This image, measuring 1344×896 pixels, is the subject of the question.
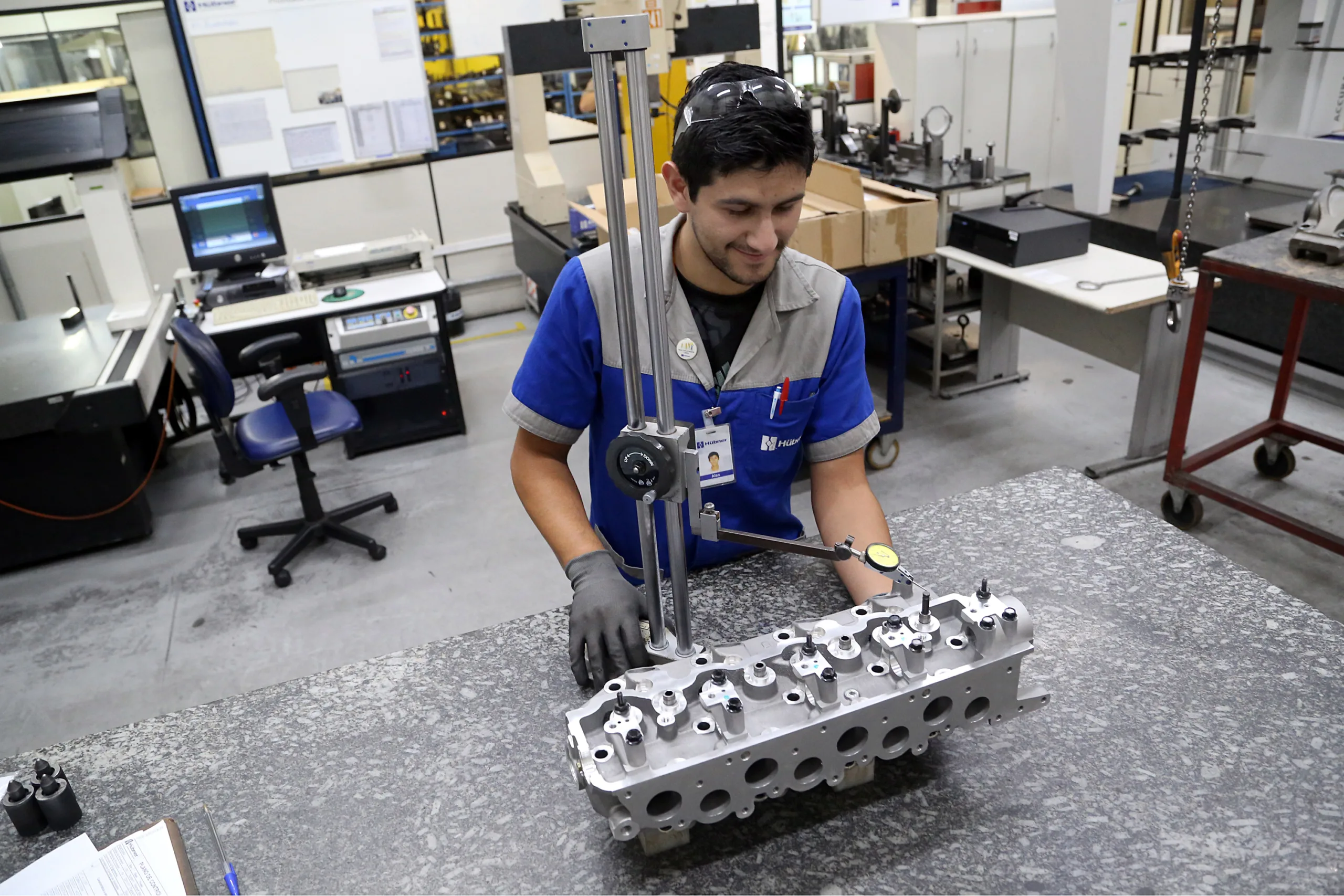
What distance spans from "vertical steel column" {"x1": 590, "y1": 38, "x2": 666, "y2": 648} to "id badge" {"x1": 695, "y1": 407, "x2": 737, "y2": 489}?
1.04 feet

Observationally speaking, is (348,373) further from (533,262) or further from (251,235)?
(533,262)

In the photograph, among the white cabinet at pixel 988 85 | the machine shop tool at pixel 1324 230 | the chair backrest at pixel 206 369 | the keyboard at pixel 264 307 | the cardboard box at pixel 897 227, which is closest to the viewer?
the machine shop tool at pixel 1324 230

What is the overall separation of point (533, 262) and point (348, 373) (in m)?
0.94

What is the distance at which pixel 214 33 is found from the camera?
4.08m

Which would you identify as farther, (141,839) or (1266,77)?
(1266,77)

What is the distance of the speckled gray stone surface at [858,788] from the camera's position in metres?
0.79

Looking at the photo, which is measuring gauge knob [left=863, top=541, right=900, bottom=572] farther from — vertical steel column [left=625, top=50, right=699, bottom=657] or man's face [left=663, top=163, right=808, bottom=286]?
man's face [left=663, top=163, right=808, bottom=286]

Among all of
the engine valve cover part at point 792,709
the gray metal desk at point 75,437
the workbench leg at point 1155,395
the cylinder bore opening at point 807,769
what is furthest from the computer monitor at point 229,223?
the cylinder bore opening at point 807,769

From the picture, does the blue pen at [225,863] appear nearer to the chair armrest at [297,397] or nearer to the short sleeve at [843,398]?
the short sleeve at [843,398]

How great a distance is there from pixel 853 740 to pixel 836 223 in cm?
229

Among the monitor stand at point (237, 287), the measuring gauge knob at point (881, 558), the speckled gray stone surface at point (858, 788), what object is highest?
the measuring gauge knob at point (881, 558)

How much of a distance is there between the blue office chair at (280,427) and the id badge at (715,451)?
1844 millimetres

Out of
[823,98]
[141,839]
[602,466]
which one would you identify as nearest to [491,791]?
[141,839]

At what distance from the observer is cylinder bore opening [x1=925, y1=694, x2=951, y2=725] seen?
83cm
